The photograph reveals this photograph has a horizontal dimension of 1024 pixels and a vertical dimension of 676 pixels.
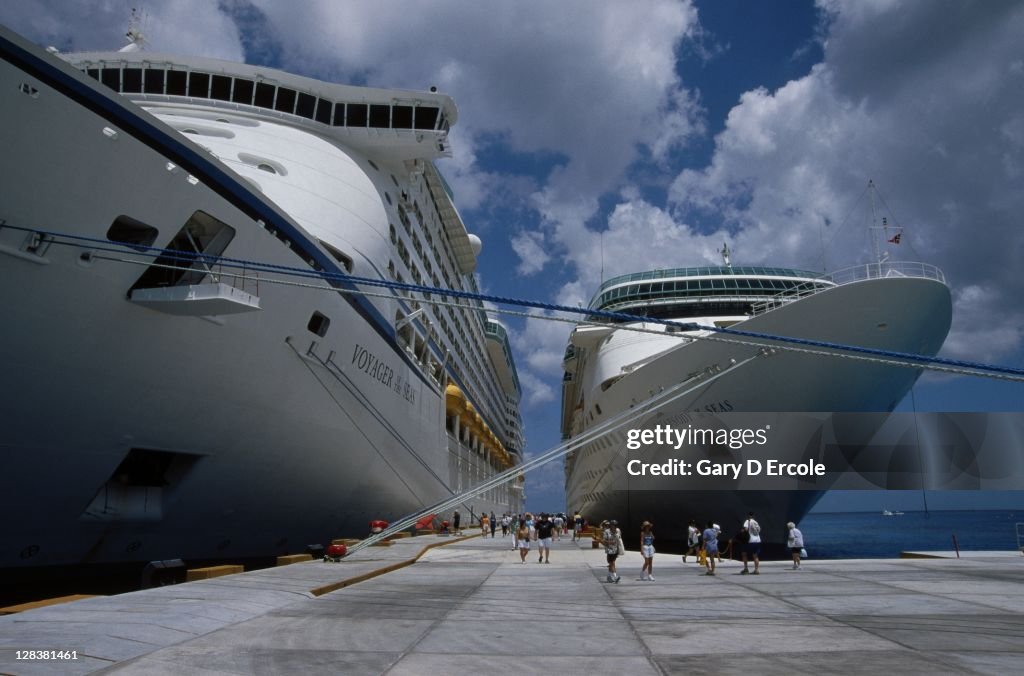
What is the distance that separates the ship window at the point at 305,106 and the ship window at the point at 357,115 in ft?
3.25

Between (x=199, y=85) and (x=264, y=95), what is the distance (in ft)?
5.44

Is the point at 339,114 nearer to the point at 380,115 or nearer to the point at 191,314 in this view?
the point at 380,115

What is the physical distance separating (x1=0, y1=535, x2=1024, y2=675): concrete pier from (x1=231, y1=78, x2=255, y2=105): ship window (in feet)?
43.1

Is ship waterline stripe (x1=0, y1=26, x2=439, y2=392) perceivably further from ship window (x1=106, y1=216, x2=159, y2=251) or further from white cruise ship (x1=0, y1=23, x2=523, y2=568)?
ship window (x1=106, y1=216, x2=159, y2=251)

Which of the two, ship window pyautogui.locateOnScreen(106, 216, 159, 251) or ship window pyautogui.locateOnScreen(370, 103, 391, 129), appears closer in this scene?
ship window pyautogui.locateOnScreen(106, 216, 159, 251)

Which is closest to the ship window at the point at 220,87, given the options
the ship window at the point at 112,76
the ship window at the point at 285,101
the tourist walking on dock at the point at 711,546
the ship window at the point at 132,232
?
the ship window at the point at 285,101

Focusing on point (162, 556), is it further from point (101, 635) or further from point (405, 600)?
point (101, 635)

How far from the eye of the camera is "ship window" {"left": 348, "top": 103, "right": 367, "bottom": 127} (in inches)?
758

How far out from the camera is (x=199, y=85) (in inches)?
712

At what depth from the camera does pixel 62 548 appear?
9.76m

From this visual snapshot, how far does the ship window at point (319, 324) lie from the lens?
13.2 meters

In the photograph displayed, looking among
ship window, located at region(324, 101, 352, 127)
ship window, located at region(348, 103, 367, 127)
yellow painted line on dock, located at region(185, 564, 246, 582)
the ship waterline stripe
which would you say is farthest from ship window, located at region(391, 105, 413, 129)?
yellow painted line on dock, located at region(185, 564, 246, 582)

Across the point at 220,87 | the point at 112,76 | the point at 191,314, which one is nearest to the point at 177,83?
the point at 220,87

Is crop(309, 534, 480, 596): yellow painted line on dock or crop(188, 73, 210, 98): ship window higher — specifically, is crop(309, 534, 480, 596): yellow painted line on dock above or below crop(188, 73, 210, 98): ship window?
below
